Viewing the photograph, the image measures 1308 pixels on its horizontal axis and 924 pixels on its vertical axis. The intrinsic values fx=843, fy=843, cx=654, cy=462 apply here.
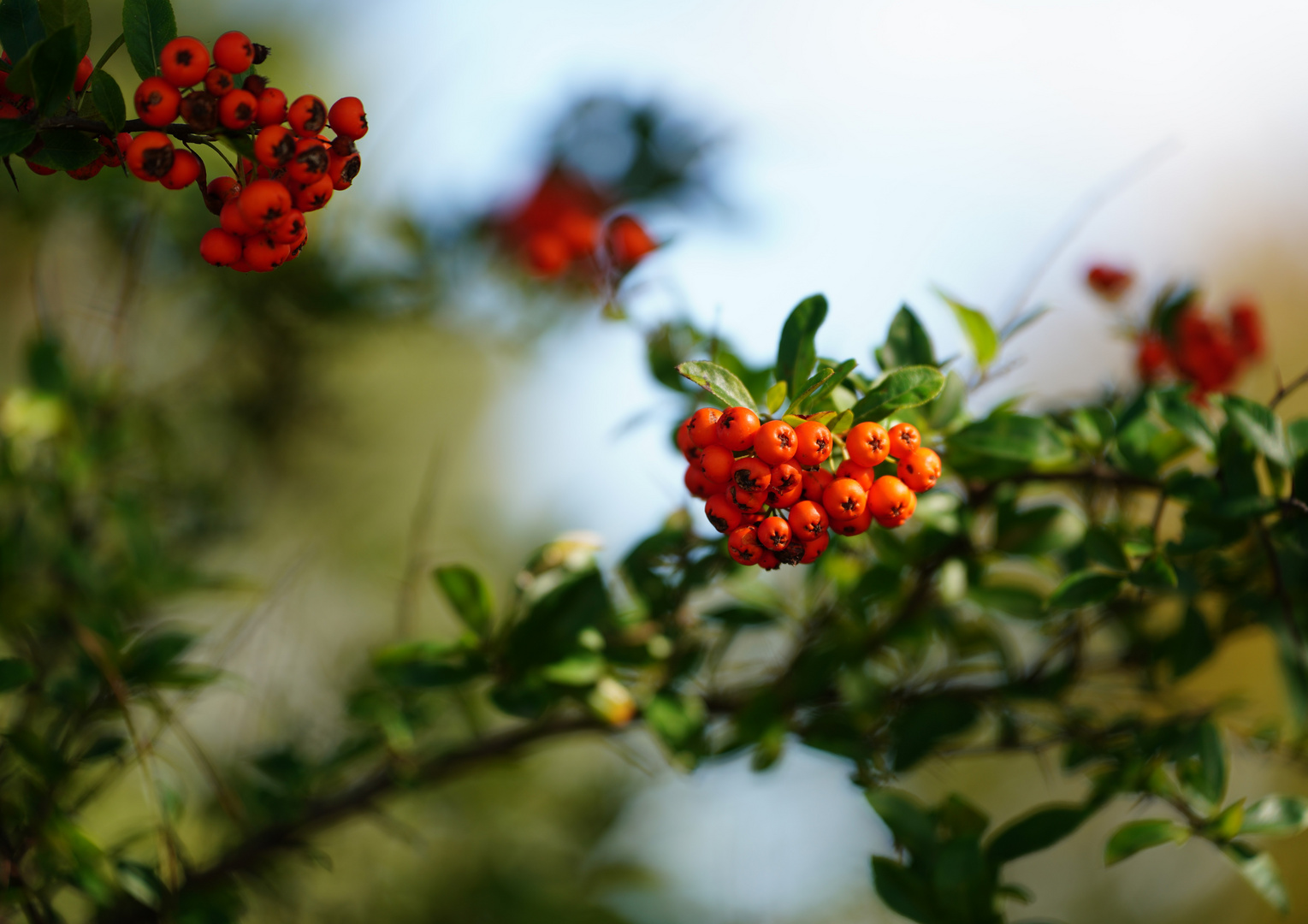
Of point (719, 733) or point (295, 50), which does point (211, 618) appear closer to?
point (295, 50)

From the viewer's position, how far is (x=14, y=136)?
15.8 inches

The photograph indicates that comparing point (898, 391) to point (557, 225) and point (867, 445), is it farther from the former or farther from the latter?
point (557, 225)

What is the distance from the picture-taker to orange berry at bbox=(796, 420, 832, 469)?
427 millimetres

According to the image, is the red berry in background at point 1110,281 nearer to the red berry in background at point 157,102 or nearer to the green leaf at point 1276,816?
the green leaf at point 1276,816

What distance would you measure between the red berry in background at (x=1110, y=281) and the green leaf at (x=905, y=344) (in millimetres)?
463

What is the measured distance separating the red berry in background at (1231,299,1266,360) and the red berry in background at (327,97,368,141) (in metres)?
0.82

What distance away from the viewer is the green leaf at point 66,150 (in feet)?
1.39

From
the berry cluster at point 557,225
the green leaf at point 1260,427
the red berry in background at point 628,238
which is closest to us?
the green leaf at point 1260,427

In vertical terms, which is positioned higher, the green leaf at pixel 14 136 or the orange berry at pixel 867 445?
the green leaf at pixel 14 136

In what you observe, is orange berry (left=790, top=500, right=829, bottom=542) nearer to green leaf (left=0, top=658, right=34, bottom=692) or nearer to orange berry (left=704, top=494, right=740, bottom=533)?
orange berry (left=704, top=494, right=740, bottom=533)

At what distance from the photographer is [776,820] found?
3.95 ft

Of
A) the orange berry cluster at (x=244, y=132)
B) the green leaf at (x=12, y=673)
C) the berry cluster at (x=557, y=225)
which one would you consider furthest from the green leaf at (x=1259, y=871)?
the berry cluster at (x=557, y=225)

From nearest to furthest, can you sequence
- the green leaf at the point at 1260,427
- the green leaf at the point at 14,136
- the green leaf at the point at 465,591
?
the green leaf at the point at 14,136
the green leaf at the point at 1260,427
the green leaf at the point at 465,591

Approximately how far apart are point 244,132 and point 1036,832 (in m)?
0.67
